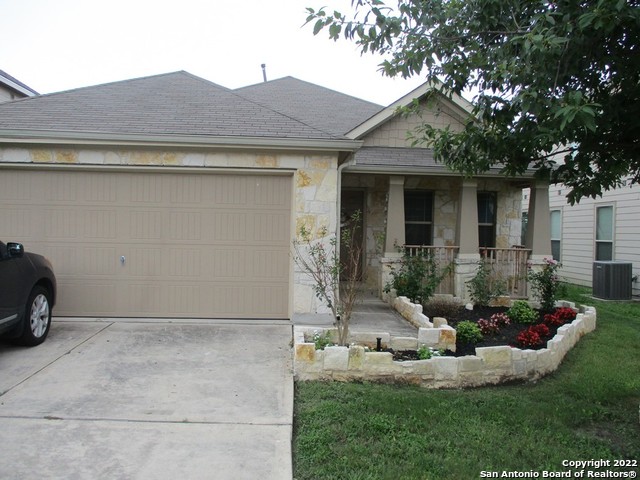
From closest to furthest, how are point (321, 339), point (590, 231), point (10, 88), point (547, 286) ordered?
1. point (321, 339)
2. point (547, 286)
3. point (10, 88)
4. point (590, 231)

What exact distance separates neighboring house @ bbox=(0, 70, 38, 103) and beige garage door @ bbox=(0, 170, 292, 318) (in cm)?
688

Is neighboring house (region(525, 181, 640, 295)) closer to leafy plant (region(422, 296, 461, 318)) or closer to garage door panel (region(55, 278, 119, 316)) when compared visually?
leafy plant (region(422, 296, 461, 318))

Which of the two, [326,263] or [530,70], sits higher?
[530,70]

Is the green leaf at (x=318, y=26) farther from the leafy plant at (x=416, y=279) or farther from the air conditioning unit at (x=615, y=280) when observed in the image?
the air conditioning unit at (x=615, y=280)

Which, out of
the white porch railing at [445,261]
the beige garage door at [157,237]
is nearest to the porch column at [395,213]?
the white porch railing at [445,261]

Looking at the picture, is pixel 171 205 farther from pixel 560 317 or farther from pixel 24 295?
pixel 560 317

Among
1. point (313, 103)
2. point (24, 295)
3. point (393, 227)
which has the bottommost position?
point (24, 295)

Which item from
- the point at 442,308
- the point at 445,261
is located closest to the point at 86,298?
the point at 442,308

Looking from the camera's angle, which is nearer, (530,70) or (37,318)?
(530,70)

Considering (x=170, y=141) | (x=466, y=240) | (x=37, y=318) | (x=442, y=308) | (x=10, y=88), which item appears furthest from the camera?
(x=10, y=88)

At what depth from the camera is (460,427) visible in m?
4.25

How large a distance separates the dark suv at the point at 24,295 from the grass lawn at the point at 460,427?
3343mm

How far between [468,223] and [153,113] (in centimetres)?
646

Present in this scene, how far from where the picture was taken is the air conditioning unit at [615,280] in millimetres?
12594
